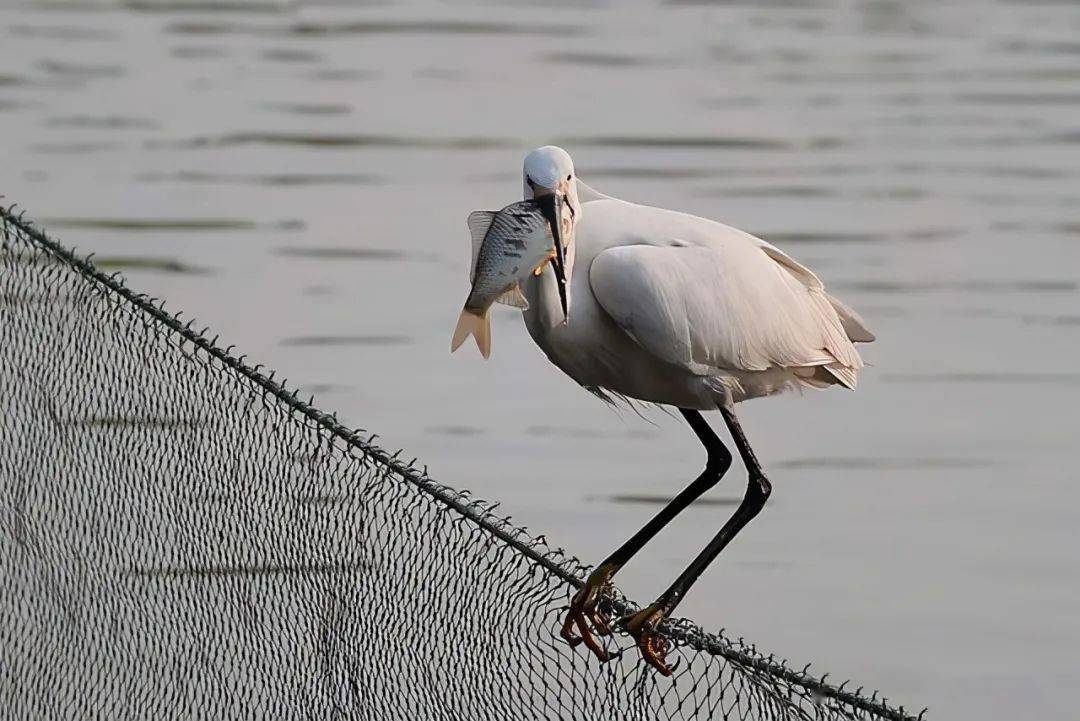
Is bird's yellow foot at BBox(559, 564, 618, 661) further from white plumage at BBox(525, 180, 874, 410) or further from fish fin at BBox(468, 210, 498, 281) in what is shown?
fish fin at BBox(468, 210, 498, 281)

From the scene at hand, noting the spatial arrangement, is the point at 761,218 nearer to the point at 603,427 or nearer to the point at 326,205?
the point at 326,205

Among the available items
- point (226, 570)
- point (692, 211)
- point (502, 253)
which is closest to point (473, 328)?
point (502, 253)

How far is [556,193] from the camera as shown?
4492 mm

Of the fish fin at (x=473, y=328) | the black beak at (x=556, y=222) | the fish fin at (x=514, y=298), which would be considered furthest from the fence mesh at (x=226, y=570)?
the black beak at (x=556, y=222)

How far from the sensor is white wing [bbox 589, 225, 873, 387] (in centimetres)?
498

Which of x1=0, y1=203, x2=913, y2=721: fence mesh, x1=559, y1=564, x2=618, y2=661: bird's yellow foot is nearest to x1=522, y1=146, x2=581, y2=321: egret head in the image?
x1=0, y1=203, x2=913, y2=721: fence mesh

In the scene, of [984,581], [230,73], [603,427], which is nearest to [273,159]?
[230,73]

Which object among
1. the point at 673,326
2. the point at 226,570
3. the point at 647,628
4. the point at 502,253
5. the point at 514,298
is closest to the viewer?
the point at 502,253

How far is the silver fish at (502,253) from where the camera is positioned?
438cm

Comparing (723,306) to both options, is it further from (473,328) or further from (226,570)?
(226,570)

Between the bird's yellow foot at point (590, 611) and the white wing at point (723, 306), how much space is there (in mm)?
576

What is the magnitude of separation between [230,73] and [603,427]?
957 cm

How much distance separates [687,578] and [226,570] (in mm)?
1112

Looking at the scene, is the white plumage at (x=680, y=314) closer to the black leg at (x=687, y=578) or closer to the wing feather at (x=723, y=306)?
the wing feather at (x=723, y=306)
